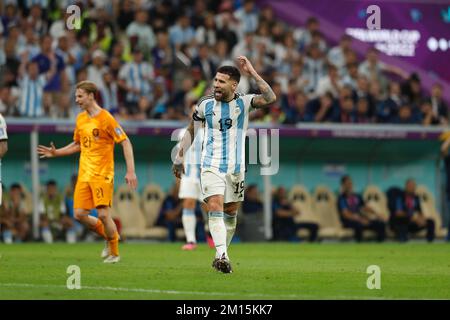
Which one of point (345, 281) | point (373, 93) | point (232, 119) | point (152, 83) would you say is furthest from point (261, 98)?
point (373, 93)

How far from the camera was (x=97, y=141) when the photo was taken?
14891 mm

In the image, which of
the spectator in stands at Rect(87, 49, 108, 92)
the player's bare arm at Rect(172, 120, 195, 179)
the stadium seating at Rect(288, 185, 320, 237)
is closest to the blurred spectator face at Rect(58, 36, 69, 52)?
the spectator in stands at Rect(87, 49, 108, 92)

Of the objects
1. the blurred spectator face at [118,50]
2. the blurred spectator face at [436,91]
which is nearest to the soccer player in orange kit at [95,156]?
the blurred spectator face at [118,50]

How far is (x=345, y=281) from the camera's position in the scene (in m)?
12.2

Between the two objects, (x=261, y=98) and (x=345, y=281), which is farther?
(x=261, y=98)

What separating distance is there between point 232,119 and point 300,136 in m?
12.7

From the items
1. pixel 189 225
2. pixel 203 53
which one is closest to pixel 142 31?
pixel 203 53

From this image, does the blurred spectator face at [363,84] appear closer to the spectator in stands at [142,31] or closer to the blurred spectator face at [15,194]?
the spectator in stands at [142,31]

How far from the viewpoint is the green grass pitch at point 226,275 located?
422 inches

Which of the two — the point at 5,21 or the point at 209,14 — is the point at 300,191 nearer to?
the point at 209,14

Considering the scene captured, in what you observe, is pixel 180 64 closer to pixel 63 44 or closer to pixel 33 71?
pixel 63 44

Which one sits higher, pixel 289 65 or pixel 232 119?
pixel 289 65

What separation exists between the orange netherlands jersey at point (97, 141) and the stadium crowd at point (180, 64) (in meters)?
8.00

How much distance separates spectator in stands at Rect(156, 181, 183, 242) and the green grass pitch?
17.5 ft
